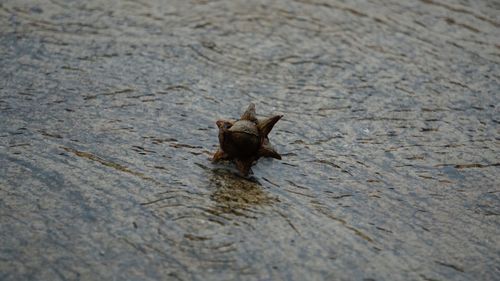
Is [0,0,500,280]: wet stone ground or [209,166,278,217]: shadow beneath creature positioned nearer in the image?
[0,0,500,280]: wet stone ground

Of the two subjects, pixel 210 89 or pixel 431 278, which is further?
pixel 210 89

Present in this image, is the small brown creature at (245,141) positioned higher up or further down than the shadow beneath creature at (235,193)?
higher up

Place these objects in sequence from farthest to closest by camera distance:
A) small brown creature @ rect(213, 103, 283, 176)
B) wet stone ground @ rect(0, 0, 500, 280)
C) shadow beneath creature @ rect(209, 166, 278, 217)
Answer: small brown creature @ rect(213, 103, 283, 176)
shadow beneath creature @ rect(209, 166, 278, 217)
wet stone ground @ rect(0, 0, 500, 280)

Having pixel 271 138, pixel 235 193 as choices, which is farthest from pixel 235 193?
pixel 271 138

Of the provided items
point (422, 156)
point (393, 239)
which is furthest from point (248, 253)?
point (422, 156)

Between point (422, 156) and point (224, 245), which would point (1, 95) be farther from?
point (422, 156)

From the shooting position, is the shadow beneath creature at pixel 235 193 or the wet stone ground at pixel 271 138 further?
the shadow beneath creature at pixel 235 193
